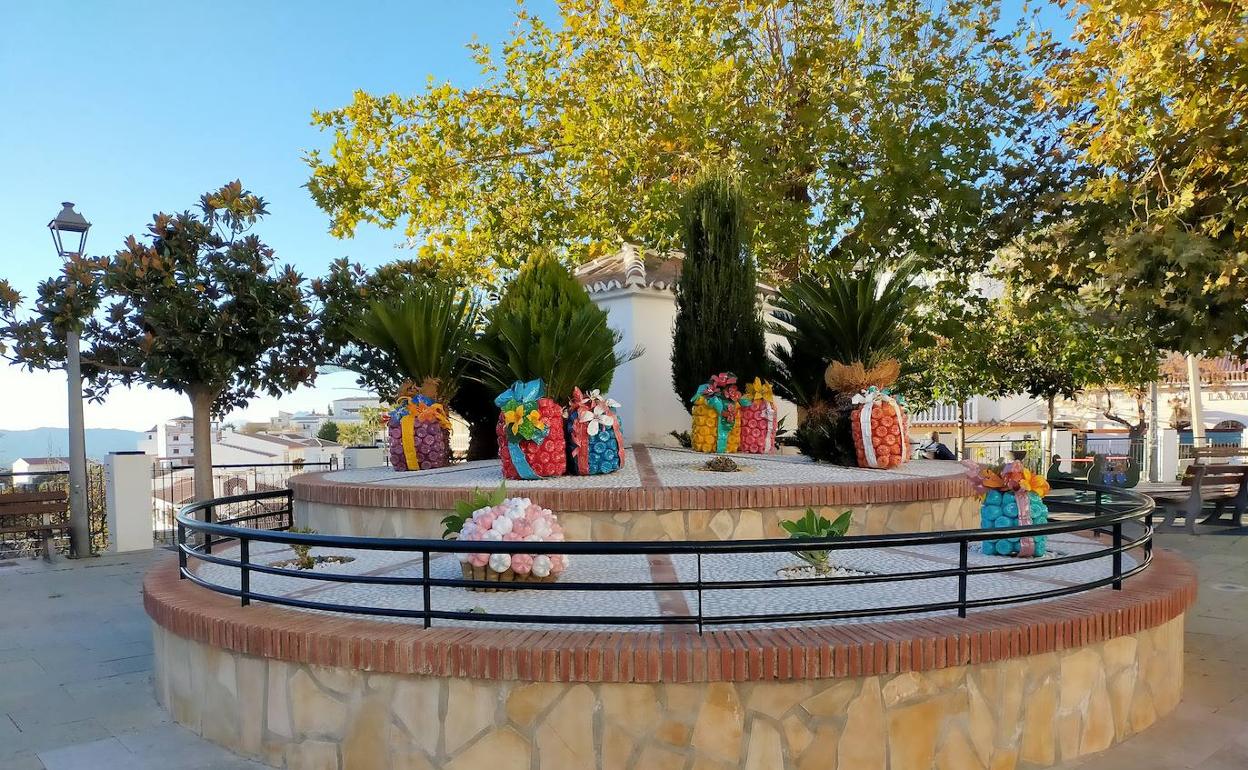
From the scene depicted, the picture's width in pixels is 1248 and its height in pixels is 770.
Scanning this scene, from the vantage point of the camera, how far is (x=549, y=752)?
3.81m

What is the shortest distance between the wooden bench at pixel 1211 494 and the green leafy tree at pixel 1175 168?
2461 millimetres

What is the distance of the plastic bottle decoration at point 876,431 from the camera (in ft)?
26.2

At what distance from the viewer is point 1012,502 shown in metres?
5.92

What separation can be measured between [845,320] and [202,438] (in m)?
8.95

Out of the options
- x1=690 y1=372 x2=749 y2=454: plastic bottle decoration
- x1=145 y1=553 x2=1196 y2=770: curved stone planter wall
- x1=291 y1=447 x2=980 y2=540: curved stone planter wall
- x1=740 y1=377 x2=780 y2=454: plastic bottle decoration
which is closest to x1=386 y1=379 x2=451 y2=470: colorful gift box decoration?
x1=291 y1=447 x2=980 y2=540: curved stone planter wall

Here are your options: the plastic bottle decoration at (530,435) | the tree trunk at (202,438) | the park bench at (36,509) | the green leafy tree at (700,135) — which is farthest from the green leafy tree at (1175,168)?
the park bench at (36,509)

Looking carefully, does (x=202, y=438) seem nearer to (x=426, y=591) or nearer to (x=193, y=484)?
(x=193, y=484)

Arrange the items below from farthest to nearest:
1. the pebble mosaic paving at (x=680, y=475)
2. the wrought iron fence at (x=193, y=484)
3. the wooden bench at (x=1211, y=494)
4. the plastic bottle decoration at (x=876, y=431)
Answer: the wrought iron fence at (x=193, y=484), the wooden bench at (x=1211, y=494), the plastic bottle decoration at (x=876, y=431), the pebble mosaic paving at (x=680, y=475)

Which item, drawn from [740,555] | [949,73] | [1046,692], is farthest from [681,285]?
[1046,692]

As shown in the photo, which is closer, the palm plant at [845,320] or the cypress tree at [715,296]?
the palm plant at [845,320]

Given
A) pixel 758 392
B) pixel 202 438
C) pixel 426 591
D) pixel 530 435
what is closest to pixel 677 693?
pixel 426 591

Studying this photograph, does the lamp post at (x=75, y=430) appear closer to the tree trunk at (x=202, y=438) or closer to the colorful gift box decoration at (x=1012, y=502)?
the tree trunk at (x=202, y=438)

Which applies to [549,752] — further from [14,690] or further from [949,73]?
[949,73]

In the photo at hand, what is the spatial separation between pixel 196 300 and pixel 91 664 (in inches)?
248
